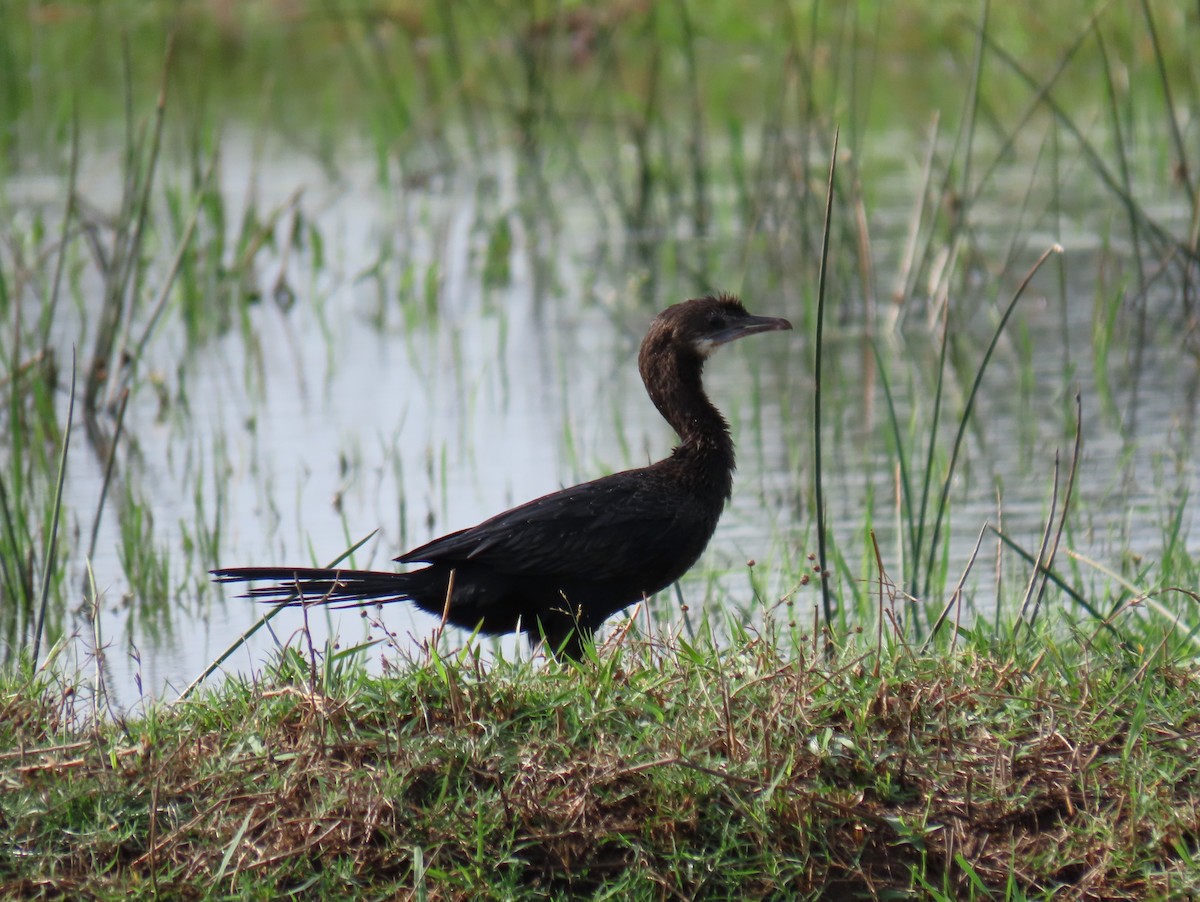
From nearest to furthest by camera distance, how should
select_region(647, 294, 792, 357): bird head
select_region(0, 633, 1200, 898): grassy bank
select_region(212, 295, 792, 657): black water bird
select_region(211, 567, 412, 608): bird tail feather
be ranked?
select_region(0, 633, 1200, 898): grassy bank → select_region(211, 567, 412, 608): bird tail feather → select_region(212, 295, 792, 657): black water bird → select_region(647, 294, 792, 357): bird head

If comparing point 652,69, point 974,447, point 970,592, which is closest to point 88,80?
point 652,69

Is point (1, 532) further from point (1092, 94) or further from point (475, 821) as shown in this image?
point (1092, 94)

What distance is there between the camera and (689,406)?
4613 mm

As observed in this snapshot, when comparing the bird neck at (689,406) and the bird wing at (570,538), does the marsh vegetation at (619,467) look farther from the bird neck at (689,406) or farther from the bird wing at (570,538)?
the bird neck at (689,406)

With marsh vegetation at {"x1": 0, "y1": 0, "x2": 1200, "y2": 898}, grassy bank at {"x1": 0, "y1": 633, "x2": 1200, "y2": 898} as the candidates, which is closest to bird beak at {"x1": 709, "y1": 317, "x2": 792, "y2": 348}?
marsh vegetation at {"x1": 0, "y1": 0, "x2": 1200, "y2": 898}

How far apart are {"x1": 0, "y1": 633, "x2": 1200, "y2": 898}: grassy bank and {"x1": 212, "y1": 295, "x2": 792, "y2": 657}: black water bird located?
2.09ft

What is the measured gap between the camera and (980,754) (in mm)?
3266

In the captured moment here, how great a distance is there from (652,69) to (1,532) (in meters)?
4.94

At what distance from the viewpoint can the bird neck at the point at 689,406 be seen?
454 centimetres

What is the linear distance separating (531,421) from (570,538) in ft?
10.8

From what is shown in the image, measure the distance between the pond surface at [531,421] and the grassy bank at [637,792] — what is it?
885 mm

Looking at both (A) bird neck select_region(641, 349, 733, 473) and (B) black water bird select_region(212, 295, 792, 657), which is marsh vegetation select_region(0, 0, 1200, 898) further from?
(A) bird neck select_region(641, 349, 733, 473)

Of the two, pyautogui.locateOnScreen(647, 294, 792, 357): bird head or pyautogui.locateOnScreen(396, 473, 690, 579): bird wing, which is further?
pyautogui.locateOnScreen(647, 294, 792, 357): bird head

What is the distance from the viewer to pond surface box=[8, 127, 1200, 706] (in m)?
5.52
